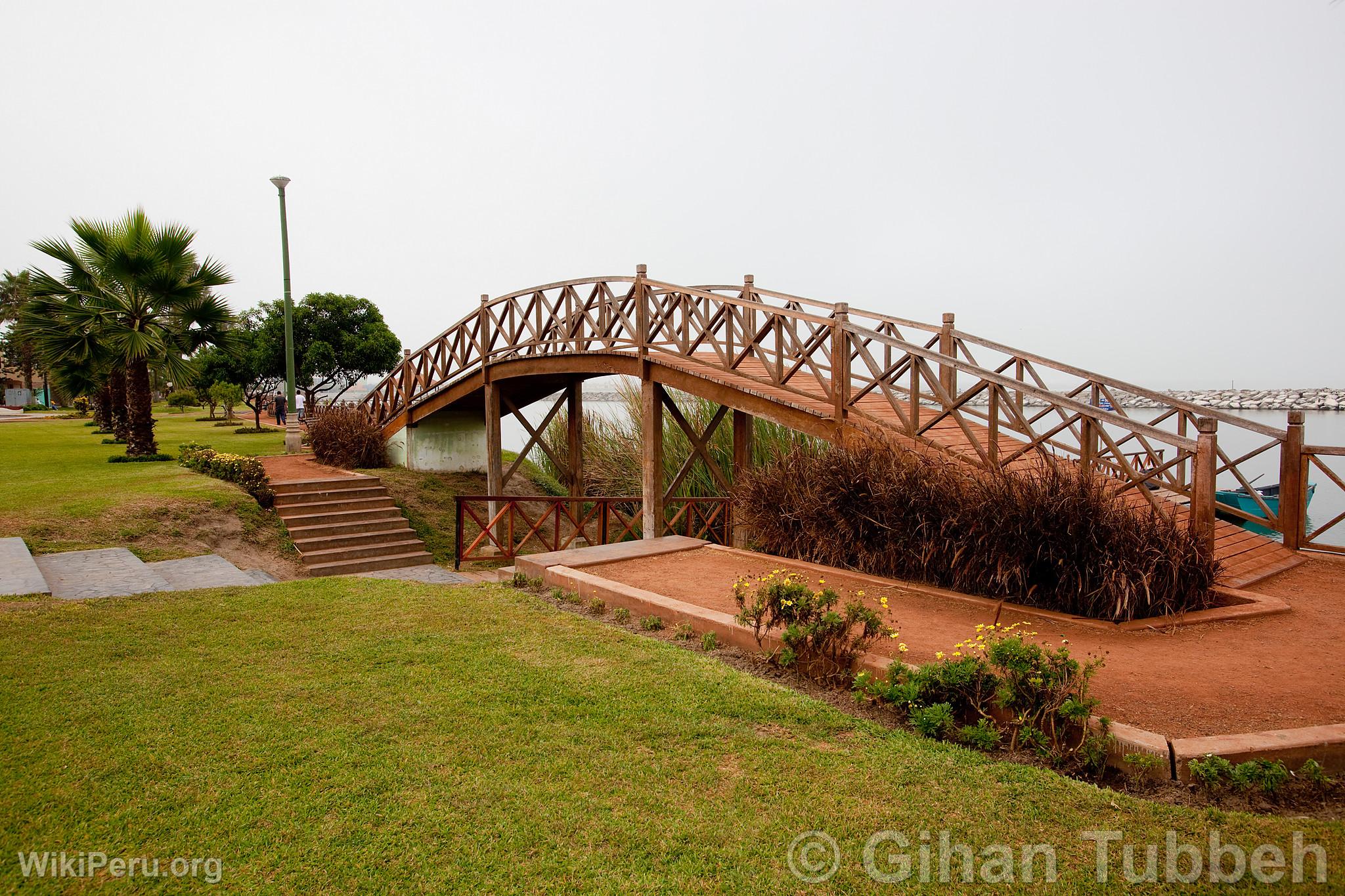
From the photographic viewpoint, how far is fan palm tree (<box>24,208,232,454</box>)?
16.8 metres

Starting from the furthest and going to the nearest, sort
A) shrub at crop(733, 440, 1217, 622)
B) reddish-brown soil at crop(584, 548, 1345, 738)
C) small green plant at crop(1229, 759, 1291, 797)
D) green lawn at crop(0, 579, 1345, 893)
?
shrub at crop(733, 440, 1217, 622) < reddish-brown soil at crop(584, 548, 1345, 738) < small green plant at crop(1229, 759, 1291, 797) < green lawn at crop(0, 579, 1345, 893)

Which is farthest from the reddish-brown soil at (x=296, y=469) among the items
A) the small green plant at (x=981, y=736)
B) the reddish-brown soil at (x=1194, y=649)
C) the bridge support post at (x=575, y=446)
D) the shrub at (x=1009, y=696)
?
the small green plant at (x=981, y=736)

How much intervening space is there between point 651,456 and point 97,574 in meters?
7.45

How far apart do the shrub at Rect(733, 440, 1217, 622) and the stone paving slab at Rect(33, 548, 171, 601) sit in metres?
6.60

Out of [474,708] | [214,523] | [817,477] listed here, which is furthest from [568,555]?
[214,523]

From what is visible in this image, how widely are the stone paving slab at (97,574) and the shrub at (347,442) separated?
9.64 metres

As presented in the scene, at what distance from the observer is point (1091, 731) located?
405cm

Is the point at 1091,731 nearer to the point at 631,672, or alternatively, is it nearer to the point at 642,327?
the point at 631,672

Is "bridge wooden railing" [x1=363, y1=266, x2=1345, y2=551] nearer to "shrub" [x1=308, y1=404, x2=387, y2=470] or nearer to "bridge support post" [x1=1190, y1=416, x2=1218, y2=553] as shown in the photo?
"bridge support post" [x1=1190, y1=416, x2=1218, y2=553]

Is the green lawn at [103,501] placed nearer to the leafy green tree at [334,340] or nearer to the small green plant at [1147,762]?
the leafy green tree at [334,340]

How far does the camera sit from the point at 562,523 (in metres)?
18.1

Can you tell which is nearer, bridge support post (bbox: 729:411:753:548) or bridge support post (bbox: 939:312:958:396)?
bridge support post (bbox: 939:312:958:396)

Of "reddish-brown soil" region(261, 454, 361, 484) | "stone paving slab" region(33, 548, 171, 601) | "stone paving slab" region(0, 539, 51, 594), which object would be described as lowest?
"stone paving slab" region(33, 548, 171, 601)

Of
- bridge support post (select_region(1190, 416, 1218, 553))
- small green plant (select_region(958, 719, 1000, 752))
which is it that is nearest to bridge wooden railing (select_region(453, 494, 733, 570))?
bridge support post (select_region(1190, 416, 1218, 553))
